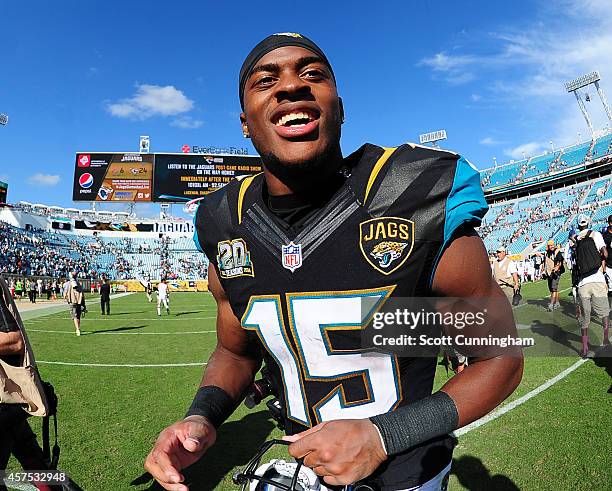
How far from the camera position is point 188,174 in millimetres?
39969

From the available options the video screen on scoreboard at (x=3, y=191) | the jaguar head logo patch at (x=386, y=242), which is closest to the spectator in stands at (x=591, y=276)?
the jaguar head logo patch at (x=386, y=242)

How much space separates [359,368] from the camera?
148 cm

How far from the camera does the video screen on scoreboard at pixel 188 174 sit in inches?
1567

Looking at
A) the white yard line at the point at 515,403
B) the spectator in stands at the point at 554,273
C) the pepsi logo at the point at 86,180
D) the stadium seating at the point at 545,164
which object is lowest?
the white yard line at the point at 515,403

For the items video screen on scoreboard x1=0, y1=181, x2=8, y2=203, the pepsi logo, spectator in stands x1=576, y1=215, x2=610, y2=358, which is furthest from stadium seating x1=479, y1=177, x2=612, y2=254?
video screen on scoreboard x1=0, y1=181, x2=8, y2=203

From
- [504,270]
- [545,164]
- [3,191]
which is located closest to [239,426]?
[504,270]

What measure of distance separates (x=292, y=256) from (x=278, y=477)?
70 cm

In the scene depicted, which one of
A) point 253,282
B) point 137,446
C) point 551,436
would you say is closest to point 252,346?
point 253,282

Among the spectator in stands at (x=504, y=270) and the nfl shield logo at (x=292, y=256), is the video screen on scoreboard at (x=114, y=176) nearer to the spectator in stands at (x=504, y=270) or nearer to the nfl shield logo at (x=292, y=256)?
the spectator in stands at (x=504, y=270)

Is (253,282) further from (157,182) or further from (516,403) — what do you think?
(157,182)

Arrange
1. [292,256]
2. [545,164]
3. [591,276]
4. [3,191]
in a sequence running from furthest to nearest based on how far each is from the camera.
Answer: [545,164], [3,191], [591,276], [292,256]

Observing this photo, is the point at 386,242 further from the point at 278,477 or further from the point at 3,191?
the point at 3,191

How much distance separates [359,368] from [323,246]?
427 millimetres

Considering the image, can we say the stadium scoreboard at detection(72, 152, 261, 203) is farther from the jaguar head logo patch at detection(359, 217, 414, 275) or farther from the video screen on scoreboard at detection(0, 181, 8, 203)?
the jaguar head logo patch at detection(359, 217, 414, 275)
